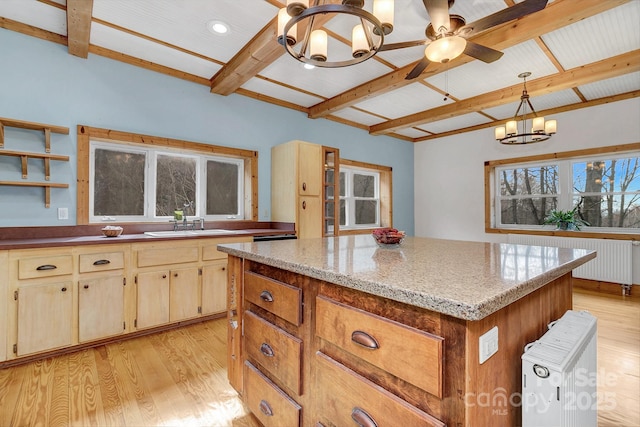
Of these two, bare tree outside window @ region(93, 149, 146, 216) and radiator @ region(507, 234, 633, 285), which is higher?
bare tree outside window @ region(93, 149, 146, 216)

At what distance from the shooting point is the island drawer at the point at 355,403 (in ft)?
2.82

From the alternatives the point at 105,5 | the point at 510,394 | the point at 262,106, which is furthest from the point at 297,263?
the point at 262,106

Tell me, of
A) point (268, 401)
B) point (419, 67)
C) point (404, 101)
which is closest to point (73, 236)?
point (268, 401)

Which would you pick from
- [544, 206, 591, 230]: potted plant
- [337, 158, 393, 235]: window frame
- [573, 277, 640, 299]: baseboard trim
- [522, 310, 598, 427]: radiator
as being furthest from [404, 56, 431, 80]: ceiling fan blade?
[573, 277, 640, 299]: baseboard trim

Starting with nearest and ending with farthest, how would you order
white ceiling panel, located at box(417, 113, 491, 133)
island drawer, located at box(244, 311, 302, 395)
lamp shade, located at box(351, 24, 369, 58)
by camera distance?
island drawer, located at box(244, 311, 302, 395)
lamp shade, located at box(351, 24, 369, 58)
white ceiling panel, located at box(417, 113, 491, 133)

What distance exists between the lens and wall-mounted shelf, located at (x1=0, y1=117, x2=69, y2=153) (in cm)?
250

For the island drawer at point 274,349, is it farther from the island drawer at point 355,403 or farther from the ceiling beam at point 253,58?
the ceiling beam at point 253,58

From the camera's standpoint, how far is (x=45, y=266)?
2.32m

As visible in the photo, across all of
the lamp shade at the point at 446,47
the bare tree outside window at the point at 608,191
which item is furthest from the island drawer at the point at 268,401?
the bare tree outside window at the point at 608,191

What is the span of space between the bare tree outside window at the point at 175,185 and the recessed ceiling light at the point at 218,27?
1.56 metres

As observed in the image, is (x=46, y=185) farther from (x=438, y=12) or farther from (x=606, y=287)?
(x=606, y=287)

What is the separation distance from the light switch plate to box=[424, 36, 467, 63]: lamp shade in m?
1.94

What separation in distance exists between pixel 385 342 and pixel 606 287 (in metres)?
5.35

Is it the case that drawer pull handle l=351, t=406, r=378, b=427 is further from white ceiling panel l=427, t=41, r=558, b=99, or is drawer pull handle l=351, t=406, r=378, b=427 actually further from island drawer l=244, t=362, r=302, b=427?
Result: white ceiling panel l=427, t=41, r=558, b=99
